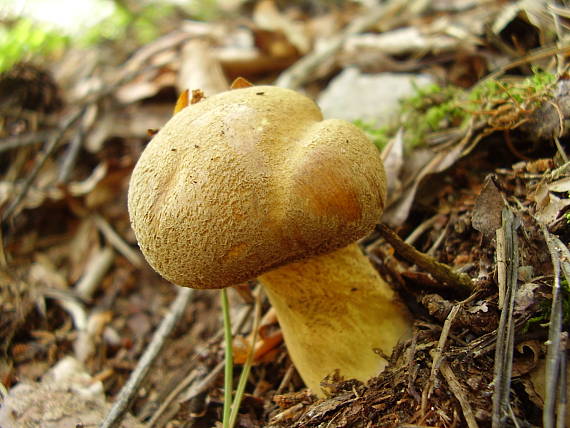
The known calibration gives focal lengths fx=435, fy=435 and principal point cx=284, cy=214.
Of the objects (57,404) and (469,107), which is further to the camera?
(469,107)

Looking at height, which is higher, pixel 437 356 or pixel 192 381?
pixel 437 356

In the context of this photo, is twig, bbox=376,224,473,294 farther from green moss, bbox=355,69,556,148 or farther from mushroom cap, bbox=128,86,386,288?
green moss, bbox=355,69,556,148

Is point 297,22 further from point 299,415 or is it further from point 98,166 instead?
point 299,415

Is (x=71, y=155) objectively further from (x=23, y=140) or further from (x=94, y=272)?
(x=94, y=272)

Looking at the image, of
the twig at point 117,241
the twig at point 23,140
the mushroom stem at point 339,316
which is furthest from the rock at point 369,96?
the twig at point 23,140

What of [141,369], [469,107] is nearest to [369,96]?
[469,107]

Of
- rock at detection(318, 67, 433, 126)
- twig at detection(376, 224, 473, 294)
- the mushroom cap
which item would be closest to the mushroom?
the mushroom cap

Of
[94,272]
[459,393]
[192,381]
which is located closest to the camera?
[459,393]

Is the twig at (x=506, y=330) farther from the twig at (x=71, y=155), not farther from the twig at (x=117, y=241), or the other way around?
the twig at (x=71, y=155)
